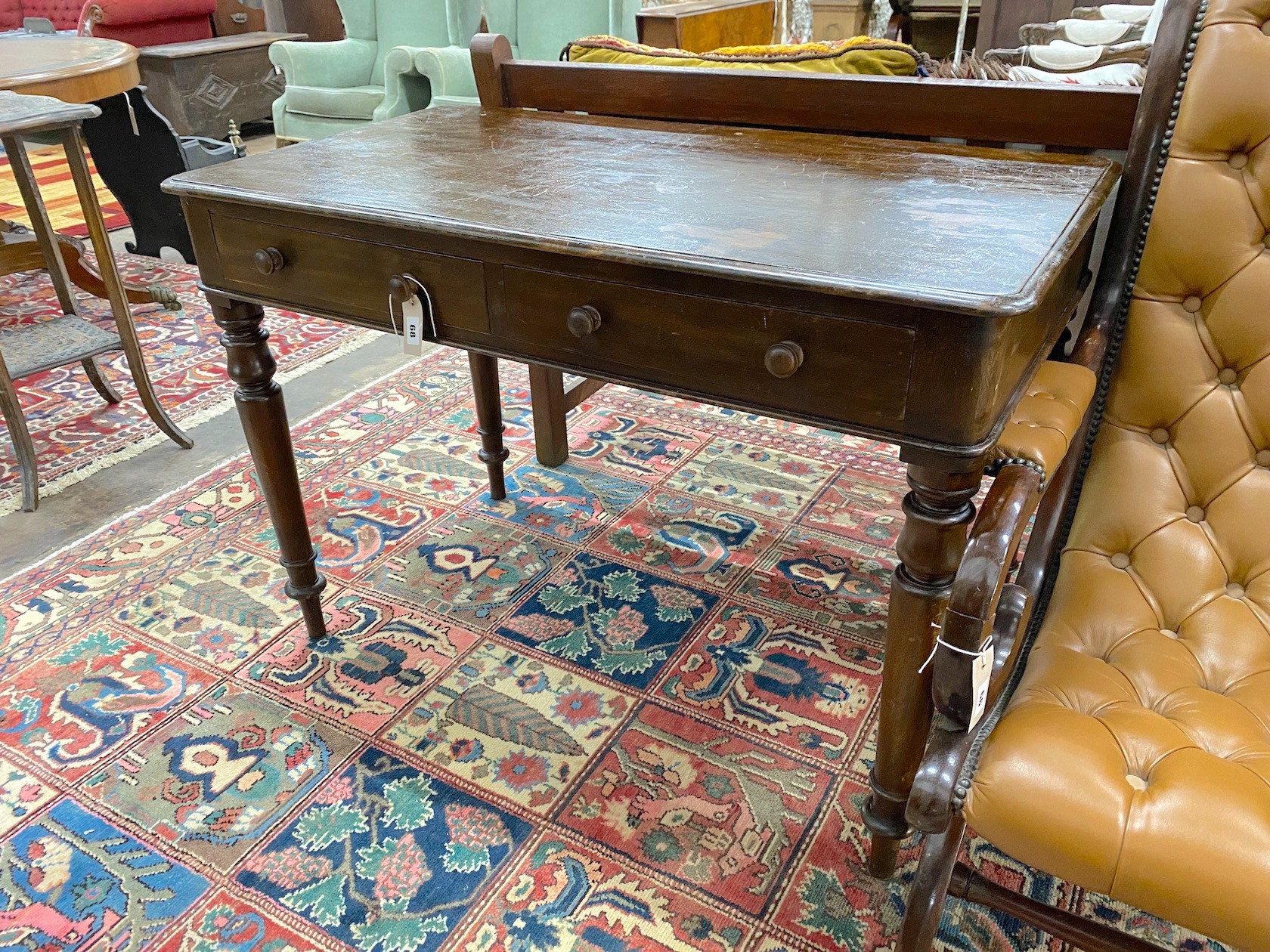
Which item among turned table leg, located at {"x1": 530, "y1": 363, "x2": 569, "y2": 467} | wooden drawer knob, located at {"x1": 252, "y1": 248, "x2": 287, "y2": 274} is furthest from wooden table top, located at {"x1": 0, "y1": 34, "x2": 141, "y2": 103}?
wooden drawer knob, located at {"x1": 252, "y1": 248, "x2": 287, "y2": 274}

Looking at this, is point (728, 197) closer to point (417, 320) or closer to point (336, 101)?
point (417, 320)

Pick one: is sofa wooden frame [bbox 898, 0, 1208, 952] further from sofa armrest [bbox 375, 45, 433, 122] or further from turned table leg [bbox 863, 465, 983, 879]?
sofa armrest [bbox 375, 45, 433, 122]

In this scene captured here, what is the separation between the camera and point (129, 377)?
2996mm

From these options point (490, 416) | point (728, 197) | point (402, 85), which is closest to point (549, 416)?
point (490, 416)

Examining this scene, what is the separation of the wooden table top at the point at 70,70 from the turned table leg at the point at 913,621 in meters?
2.89

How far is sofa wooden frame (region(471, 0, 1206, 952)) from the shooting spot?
37.4 inches

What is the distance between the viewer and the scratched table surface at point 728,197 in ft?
3.13

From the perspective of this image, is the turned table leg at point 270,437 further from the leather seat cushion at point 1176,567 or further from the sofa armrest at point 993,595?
the leather seat cushion at point 1176,567

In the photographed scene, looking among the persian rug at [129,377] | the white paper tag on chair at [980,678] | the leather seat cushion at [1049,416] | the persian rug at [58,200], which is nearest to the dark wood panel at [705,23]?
the persian rug at [129,377]

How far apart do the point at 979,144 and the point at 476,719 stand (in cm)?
131

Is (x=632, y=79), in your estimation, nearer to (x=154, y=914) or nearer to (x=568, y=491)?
(x=568, y=491)

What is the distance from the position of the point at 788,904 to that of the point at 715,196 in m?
1.00

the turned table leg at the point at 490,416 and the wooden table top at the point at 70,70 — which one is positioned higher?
the wooden table top at the point at 70,70

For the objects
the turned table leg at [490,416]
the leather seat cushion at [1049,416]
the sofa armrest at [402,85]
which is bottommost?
the turned table leg at [490,416]
